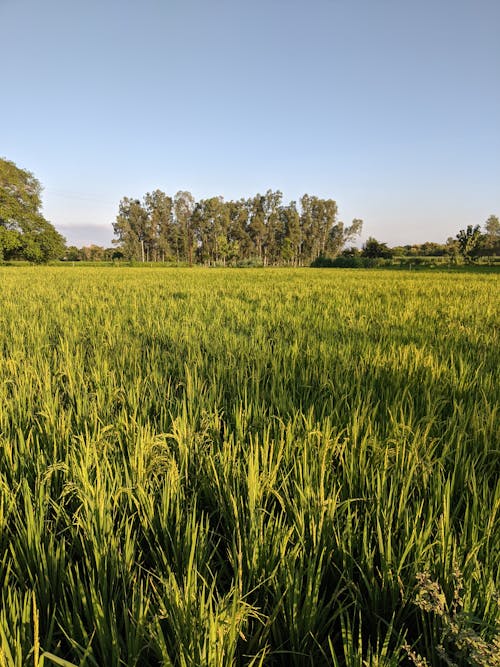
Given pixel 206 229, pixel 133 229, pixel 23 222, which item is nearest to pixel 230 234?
pixel 206 229

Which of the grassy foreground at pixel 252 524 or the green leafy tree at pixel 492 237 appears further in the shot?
the green leafy tree at pixel 492 237

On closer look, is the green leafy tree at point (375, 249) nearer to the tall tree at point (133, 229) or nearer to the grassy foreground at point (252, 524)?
the tall tree at point (133, 229)

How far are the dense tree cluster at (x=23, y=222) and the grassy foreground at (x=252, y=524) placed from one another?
163ft

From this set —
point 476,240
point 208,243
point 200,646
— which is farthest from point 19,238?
point 476,240

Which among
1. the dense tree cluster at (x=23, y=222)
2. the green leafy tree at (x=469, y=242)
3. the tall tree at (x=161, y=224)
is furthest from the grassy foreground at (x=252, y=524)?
the tall tree at (x=161, y=224)

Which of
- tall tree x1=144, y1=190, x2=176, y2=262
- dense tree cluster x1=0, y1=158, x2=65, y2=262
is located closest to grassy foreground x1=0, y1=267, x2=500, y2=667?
dense tree cluster x1=0, y1=158, x2=65, y2=262

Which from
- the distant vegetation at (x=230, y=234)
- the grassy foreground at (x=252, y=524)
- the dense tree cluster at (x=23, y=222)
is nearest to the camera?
the grassy foreground at (x=252, y=524)

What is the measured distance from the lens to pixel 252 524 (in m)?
0.94

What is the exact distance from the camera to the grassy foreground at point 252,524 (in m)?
0.71

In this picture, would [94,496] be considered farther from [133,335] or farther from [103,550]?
[133,335]

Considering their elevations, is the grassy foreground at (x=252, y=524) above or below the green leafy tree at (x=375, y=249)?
below

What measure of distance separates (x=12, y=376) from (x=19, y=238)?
50.9 meters

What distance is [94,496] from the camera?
1.05 meters

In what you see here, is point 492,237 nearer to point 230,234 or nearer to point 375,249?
point 375,249
